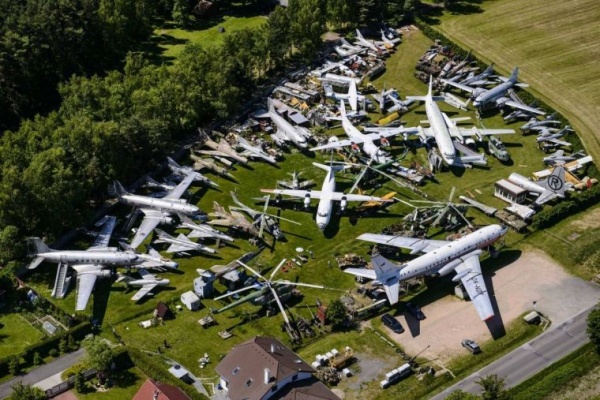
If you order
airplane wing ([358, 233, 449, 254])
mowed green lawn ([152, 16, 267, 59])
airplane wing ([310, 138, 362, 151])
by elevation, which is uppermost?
mowed green lawn ([152, 16, 267, 59])

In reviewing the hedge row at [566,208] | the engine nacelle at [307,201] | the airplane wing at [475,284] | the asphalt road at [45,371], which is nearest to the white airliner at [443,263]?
the airplane wing at [475,284]

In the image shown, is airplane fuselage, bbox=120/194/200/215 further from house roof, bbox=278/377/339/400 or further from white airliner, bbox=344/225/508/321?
house roof, bbox=278/377/339/400

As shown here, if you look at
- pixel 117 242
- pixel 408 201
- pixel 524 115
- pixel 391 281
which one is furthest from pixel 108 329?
pixel 524 115

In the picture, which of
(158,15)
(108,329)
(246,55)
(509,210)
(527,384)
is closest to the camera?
(527,384)

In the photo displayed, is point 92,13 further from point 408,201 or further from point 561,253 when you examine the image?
point 561,253

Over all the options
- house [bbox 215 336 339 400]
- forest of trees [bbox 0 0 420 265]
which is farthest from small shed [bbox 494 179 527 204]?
forest of trees [bbox 0 0 420 265]

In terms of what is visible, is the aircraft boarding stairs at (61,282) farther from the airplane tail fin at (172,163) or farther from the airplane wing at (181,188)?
the airplane tail fin at (172,163)

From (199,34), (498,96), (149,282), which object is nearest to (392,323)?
(149,282)
